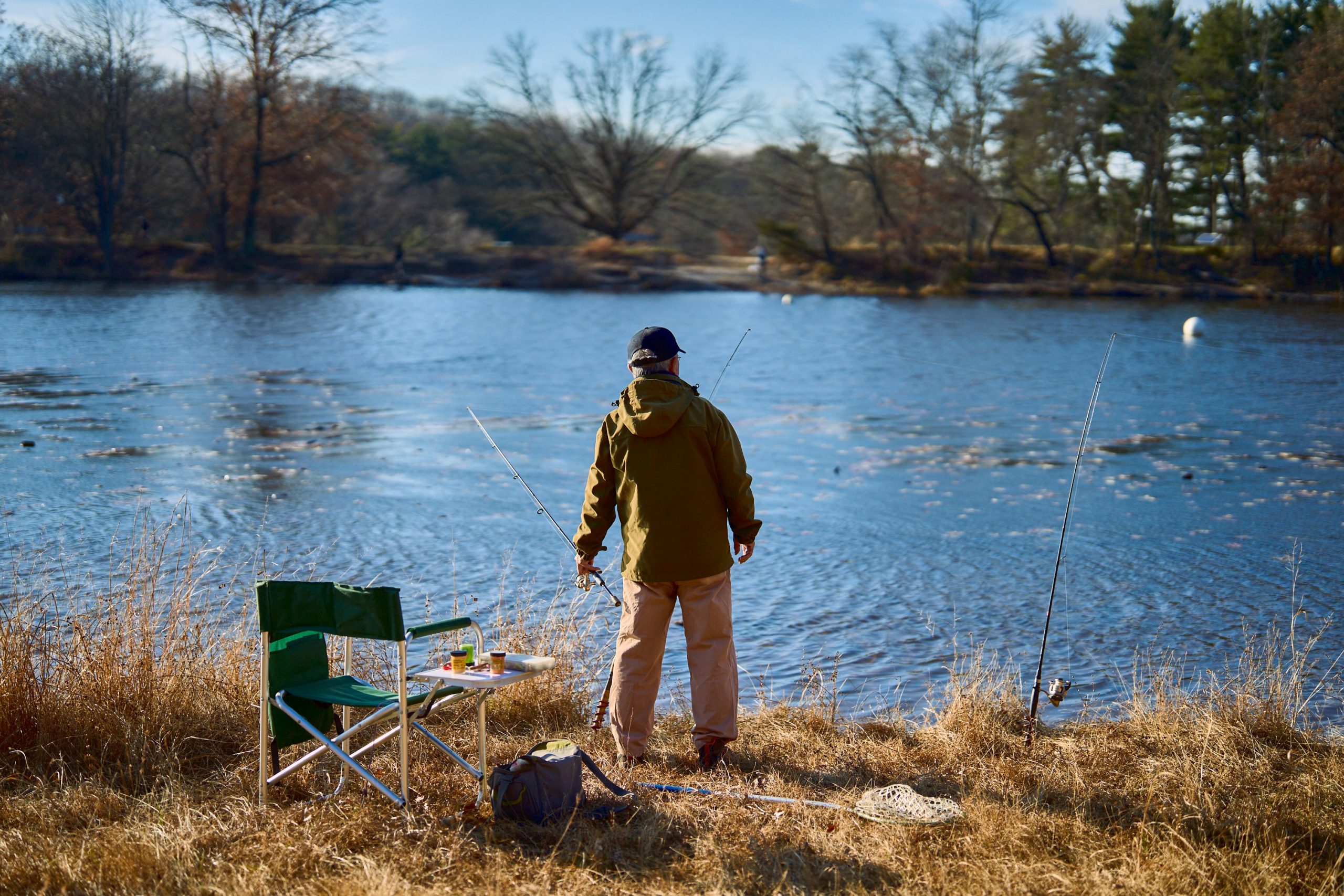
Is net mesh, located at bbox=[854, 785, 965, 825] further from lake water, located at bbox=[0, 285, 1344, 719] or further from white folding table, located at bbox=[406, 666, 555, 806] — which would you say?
lake water, located at bbox=[0, 285, 1344, 719]

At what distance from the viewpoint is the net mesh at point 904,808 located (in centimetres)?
407

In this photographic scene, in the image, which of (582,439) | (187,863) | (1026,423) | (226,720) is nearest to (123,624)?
(226,720)

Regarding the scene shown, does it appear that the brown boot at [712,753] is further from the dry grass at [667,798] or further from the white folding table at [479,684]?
the white folding table at [479,684]

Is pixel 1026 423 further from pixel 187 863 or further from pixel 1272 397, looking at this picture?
pixel 187 863

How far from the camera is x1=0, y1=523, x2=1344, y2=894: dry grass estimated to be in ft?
11.9

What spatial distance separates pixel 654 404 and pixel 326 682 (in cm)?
157

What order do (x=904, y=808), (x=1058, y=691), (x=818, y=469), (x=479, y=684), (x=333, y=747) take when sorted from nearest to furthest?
1. (x=333, y=747)
2. (x=479, y=684)
3. (x=904, y=808)
4. (x=1058, y=691)
5. (x=818, y=469)

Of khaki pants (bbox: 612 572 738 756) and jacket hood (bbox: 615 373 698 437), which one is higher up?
jacket hood (bbox: 615 373 698 437)

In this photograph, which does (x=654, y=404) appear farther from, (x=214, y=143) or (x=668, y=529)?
(x=214, y=143)

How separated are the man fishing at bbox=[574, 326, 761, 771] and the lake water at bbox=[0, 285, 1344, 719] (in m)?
2.09

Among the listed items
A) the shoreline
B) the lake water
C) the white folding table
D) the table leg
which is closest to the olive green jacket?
the white folding table

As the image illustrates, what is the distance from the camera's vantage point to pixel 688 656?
15.4 feet

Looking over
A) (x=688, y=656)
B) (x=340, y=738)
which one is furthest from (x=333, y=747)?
(x=688, y=656)

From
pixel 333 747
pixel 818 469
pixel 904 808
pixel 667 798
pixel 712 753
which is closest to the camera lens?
pixel 333 747
